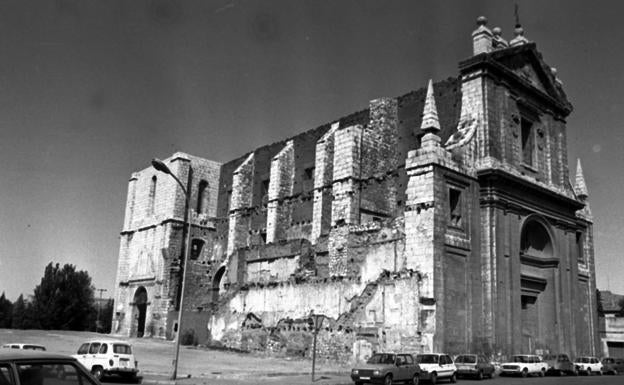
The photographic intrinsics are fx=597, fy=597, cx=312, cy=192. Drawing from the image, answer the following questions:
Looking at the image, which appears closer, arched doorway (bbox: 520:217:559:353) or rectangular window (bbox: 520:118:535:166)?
arched doorway (bbox: 520:217:559:353)

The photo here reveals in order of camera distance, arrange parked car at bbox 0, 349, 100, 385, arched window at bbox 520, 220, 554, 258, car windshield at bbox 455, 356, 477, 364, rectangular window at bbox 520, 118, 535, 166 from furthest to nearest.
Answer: rectangular window at bbox 520, 118, 535, 166
arched window at bbox 520, 220, 554, 258
car windshield at bbox 455, 356, 477, 364
parked car at bbox 0, 349, 100, 385

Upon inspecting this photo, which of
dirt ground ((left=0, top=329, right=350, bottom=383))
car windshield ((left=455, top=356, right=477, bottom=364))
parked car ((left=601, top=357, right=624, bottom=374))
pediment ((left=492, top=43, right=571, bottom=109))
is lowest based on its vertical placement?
dirt ground ((left=0, top=329, right=350, bottom=383))

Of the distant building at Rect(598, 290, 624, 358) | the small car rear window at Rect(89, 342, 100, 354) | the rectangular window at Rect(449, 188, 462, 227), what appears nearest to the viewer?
the small car rear window at Rect(89, 342, 100, 354)

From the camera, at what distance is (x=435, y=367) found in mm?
20500

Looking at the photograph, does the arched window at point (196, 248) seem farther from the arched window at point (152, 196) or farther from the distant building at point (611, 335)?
the distant building at point (611, 335)

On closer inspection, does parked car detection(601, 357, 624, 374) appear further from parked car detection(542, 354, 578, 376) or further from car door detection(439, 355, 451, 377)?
car door detection(439, 355, 451, 377)

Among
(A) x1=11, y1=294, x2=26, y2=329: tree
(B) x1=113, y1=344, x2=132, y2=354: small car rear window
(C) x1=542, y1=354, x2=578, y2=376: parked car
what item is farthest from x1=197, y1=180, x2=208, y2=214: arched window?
(B) x1=113, y1=344, x2=132, y2=354: small car rear window

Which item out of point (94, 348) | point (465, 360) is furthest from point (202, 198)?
point (94, 348)

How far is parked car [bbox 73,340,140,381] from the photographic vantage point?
1716 cm

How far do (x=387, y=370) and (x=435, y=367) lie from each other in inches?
122

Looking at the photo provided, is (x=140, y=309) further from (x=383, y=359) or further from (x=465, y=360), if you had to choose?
(x=383, y=359)

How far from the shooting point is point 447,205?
2566 centimetres

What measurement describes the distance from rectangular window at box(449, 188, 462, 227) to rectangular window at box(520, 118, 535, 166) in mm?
7509

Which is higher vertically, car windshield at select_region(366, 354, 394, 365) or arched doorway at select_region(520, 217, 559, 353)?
arched doorway at select_region(520, 217, 559, 353)
